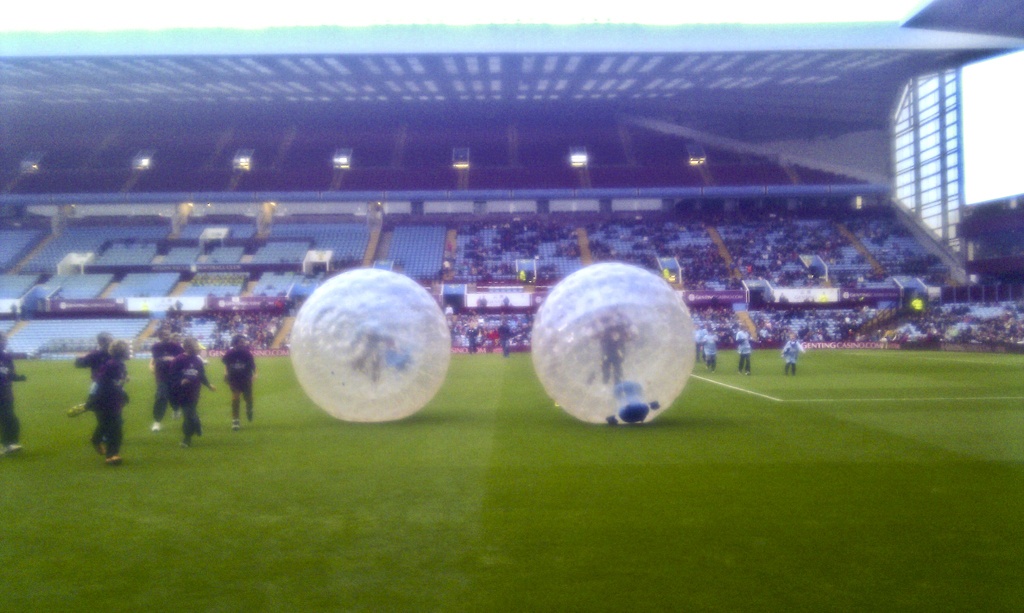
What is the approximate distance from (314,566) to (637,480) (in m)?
3.43

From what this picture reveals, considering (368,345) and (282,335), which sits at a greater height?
(368,345)

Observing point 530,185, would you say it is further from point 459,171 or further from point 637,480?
point 637,480

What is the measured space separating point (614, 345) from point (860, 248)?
41.4 metres

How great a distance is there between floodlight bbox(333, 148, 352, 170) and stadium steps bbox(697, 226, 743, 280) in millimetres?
24324

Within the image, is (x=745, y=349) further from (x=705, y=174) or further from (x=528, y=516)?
(x=705, y=174)

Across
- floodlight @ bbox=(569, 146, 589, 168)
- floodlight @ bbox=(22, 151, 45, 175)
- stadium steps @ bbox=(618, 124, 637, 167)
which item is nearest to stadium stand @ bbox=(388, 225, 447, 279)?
floodlight @ bbox=(569, 146, 589, 168)

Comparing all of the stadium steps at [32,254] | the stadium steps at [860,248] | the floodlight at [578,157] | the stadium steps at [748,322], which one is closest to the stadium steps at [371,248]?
the floodlight at [578,157]

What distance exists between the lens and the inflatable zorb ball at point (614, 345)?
984 centimetres

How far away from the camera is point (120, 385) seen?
29.0 ft

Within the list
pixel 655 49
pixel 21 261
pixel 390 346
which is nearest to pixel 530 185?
pixel 655 49

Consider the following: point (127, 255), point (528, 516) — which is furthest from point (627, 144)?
point (528, 516)

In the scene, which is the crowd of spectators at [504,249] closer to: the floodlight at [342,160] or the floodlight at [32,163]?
the floodlight at [342,160]

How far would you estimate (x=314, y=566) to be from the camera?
500cm

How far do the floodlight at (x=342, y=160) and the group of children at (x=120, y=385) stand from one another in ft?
134
